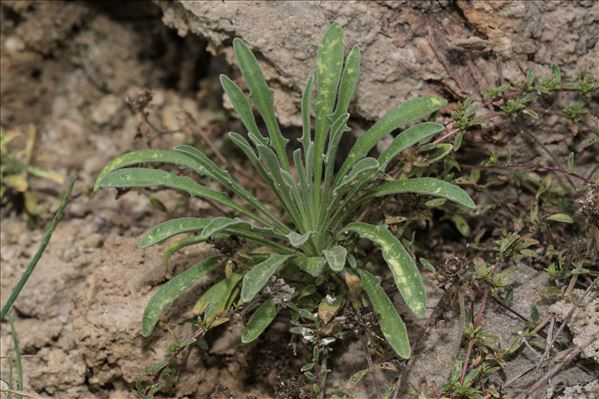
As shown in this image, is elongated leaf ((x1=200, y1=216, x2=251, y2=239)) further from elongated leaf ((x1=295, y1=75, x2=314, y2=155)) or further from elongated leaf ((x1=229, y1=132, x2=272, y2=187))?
elongated leaf ((x1=295, y1=75, x2=314, y2=155))

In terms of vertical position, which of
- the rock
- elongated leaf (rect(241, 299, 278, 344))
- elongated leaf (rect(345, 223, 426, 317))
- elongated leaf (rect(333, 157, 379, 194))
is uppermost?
elongated leaf (rect(333, 157, 379, 194))

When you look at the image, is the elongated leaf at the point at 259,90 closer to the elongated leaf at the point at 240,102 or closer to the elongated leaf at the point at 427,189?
the elongated leaf at the point at 240,102

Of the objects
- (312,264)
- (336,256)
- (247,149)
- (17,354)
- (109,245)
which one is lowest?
(17,354)

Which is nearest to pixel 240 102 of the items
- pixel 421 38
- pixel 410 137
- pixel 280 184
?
pixel 280 184

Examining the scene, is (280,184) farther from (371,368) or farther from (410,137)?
(371,368)

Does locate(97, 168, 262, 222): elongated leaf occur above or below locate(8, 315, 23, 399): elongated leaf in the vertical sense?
above

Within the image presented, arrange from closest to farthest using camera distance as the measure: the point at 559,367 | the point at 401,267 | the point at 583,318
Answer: the point at 559,367, the point at 401,267, the point at 583,318

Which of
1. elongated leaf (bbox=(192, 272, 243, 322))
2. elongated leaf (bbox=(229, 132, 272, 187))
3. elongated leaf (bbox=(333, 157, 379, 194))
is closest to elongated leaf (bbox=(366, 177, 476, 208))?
elongated leaf (bbox=(333, 157, 379, 194))

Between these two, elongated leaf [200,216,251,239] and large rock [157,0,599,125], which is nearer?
elongated leaf [200,216,251,239]
